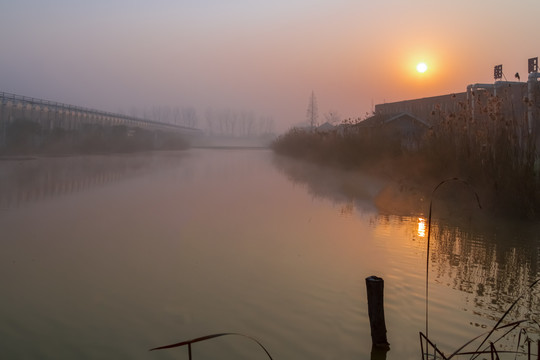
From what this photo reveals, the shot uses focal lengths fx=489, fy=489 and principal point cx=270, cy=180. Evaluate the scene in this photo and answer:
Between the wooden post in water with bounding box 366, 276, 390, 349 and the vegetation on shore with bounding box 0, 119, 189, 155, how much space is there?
23.9 meters

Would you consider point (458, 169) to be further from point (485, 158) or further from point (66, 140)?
point (66, 140)

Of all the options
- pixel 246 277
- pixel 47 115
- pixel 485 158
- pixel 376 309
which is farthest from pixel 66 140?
pixel 376 309

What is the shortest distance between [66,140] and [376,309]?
29151 mm

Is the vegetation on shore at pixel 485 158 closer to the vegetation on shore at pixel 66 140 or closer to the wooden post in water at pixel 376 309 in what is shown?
the wooden post in water at pixel 376 309

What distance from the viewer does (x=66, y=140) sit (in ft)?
93.9

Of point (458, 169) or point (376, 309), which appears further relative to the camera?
point (458, 169)

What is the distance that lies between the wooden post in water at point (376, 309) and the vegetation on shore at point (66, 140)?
23927 mm

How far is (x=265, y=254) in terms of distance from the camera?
181 inches

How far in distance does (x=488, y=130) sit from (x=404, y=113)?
12.7 m

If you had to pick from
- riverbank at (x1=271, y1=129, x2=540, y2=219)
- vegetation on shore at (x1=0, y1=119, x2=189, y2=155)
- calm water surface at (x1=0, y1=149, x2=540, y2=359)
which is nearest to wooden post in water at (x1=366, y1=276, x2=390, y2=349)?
calm water surface at (x1=0, y1=149, x2=540, y2=359)

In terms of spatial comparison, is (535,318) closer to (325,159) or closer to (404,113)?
(325,159)

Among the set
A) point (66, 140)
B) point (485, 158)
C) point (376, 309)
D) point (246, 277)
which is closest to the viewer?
point (376, 309)

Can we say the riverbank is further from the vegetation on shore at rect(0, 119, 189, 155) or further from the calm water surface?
the vegetation on shore at rect(0, 119, 189, 155)

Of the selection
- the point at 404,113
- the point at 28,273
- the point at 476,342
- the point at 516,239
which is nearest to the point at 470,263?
the point at 516,239
